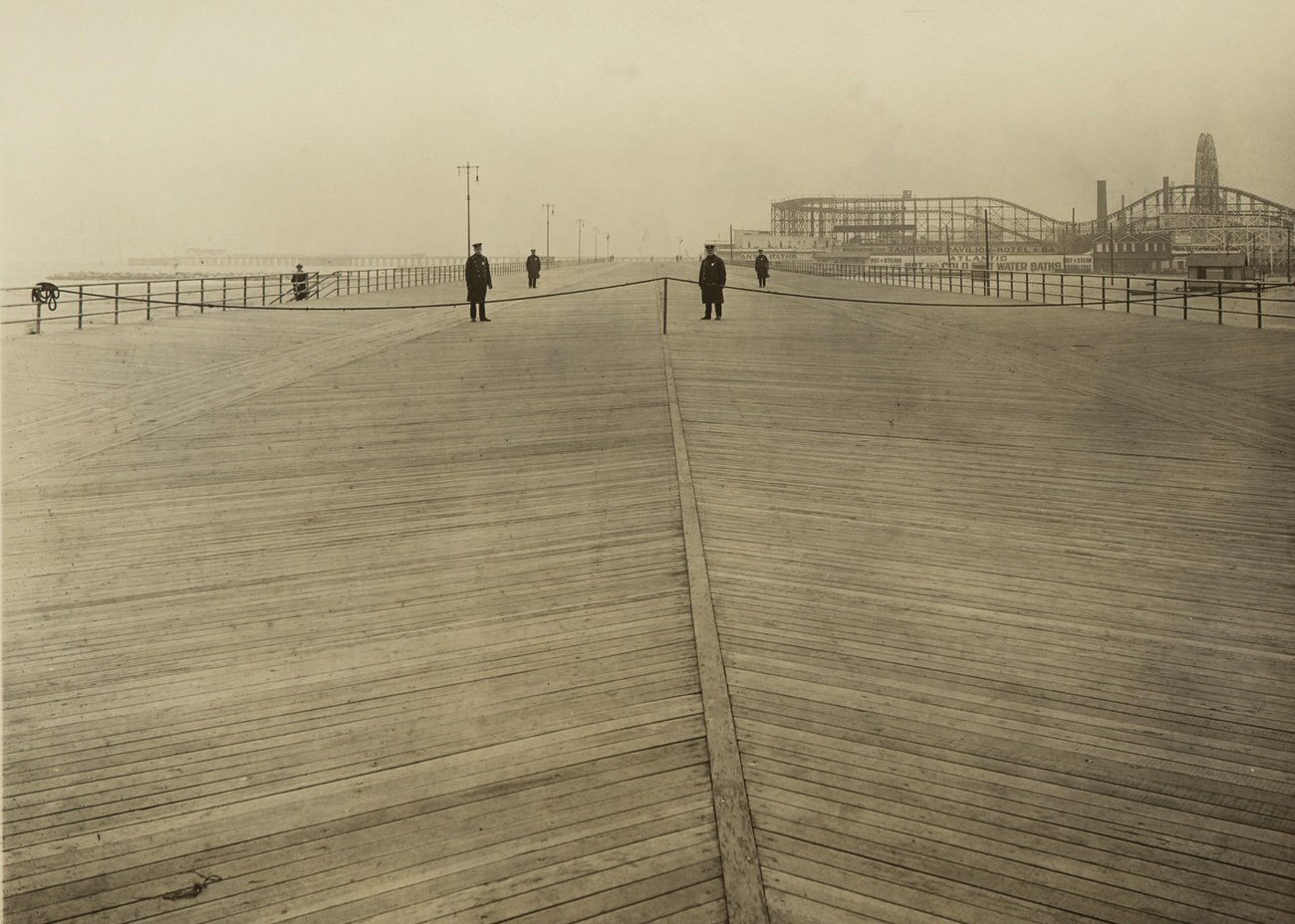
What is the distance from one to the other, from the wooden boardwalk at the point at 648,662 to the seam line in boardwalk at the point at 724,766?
0.02 m

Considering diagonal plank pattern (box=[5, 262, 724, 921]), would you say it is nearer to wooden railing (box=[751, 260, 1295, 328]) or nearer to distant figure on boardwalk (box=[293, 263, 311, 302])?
wooden railing (box=[751, 260, 1295, 328])

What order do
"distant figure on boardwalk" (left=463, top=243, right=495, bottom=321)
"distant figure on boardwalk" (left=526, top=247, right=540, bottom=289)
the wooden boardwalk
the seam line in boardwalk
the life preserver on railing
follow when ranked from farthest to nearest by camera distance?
"distant figure on boardwalk" (left=526, top=247, right=540, bottom=289), "distant figure on boardwalk" (left=463, top=243, right=495, bottom=321), the life preserver on railing, the wooden boardwalk, the seam line in boardwalk

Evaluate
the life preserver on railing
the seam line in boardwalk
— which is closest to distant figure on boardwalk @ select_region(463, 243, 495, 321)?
the life preserver on railing

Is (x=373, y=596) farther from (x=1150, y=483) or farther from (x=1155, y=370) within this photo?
(x=1155, y=370)

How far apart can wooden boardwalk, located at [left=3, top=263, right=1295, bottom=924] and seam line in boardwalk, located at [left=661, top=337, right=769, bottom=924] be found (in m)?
0.02

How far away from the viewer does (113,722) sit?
180 inches

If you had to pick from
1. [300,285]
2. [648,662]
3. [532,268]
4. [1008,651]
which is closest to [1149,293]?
[1008,651]

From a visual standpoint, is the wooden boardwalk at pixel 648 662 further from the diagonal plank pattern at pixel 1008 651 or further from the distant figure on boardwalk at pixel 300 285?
the distant figure on boardwalk at pixel 300 285

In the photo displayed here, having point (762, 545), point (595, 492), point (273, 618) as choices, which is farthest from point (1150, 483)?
point (273, 618)

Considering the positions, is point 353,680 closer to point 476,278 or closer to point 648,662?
point 648,662

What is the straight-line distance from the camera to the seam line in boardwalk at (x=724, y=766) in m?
3.30

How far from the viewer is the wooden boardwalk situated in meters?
3.48

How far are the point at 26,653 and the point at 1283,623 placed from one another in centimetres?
695

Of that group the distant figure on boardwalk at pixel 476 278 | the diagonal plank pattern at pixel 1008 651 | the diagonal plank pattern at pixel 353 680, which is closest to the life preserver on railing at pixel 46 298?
the distant figure on boardwalk at pixel 476 278
